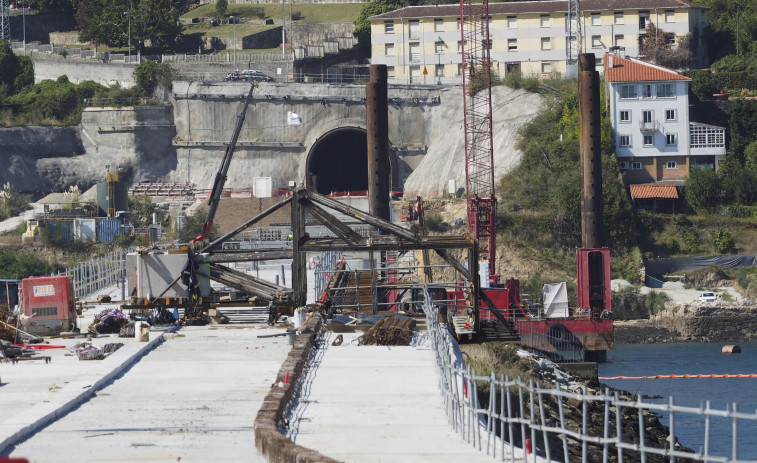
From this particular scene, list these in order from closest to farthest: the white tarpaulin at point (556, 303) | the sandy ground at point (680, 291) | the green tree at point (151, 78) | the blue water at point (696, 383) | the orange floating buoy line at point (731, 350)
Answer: the blue water at point (696, 383) < the white tarpaulin at point (556, 303) < the orange floating buoy line at point (731, 350) < the sandy ground at point (680, 291) < the green tree at point (151, 78)

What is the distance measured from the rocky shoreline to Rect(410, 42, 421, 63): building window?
108 ft

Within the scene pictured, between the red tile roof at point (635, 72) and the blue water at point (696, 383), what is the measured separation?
23.0 m

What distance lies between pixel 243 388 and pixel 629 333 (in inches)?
1868

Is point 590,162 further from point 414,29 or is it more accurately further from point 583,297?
point 414,29

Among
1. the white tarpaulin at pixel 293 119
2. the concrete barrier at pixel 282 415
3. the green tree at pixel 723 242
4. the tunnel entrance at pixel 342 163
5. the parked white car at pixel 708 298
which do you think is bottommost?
the parked white car at pixel 708 298

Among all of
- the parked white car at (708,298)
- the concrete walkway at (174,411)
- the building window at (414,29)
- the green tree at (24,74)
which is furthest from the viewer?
the green tree at (24,74)

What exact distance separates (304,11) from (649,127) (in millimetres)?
43528

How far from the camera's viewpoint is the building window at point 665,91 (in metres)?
85.8

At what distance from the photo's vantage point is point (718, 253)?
79.2m

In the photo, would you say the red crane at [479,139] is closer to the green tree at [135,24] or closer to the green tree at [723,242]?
the green tree at [723,242]

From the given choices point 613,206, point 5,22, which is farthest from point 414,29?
point 5,22

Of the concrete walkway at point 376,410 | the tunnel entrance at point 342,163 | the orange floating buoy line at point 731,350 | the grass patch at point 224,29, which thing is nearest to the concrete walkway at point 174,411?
the concrete walkway at point 376,410

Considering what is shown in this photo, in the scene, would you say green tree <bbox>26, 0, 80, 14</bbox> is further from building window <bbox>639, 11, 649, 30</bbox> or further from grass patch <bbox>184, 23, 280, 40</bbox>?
building window <bbox>639, 11, 649, 30</bbox>

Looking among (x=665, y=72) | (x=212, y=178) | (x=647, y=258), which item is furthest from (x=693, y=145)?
(x=212, y=178)
